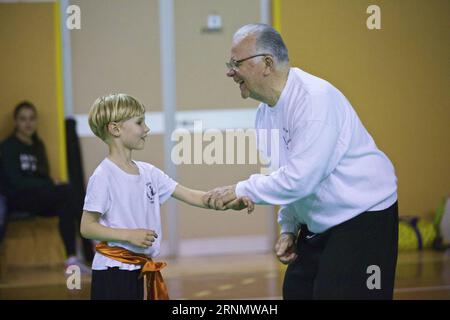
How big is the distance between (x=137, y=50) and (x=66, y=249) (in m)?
1.66

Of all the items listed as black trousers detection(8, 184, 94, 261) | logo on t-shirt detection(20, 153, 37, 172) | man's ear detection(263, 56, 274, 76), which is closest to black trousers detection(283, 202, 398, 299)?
man's ear detection(263, 56, 274, 76)

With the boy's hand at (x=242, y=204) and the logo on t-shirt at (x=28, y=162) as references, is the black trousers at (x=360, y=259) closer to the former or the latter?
the boy's hand at (x=242, y=204)

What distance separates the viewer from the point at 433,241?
19.3ft

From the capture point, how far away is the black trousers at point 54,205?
540cm

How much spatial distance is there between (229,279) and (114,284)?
7.82ft

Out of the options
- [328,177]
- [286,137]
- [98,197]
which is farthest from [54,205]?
[328,177]

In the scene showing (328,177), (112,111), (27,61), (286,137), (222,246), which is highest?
(27,61)

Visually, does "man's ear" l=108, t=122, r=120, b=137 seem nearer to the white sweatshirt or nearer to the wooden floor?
the white sweatshirt

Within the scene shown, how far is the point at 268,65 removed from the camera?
2568mm

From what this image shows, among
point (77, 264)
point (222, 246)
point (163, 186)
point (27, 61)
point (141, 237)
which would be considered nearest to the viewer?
point (141, 237)

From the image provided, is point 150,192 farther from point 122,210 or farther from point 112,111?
point 112,111

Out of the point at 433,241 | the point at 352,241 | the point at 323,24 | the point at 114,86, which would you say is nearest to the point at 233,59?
the point at 352,241

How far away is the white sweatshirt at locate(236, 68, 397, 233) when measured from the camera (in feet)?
7.87

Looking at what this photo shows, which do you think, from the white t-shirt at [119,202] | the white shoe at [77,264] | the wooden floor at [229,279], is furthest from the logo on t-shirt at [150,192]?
the white shoe at [77,264]
